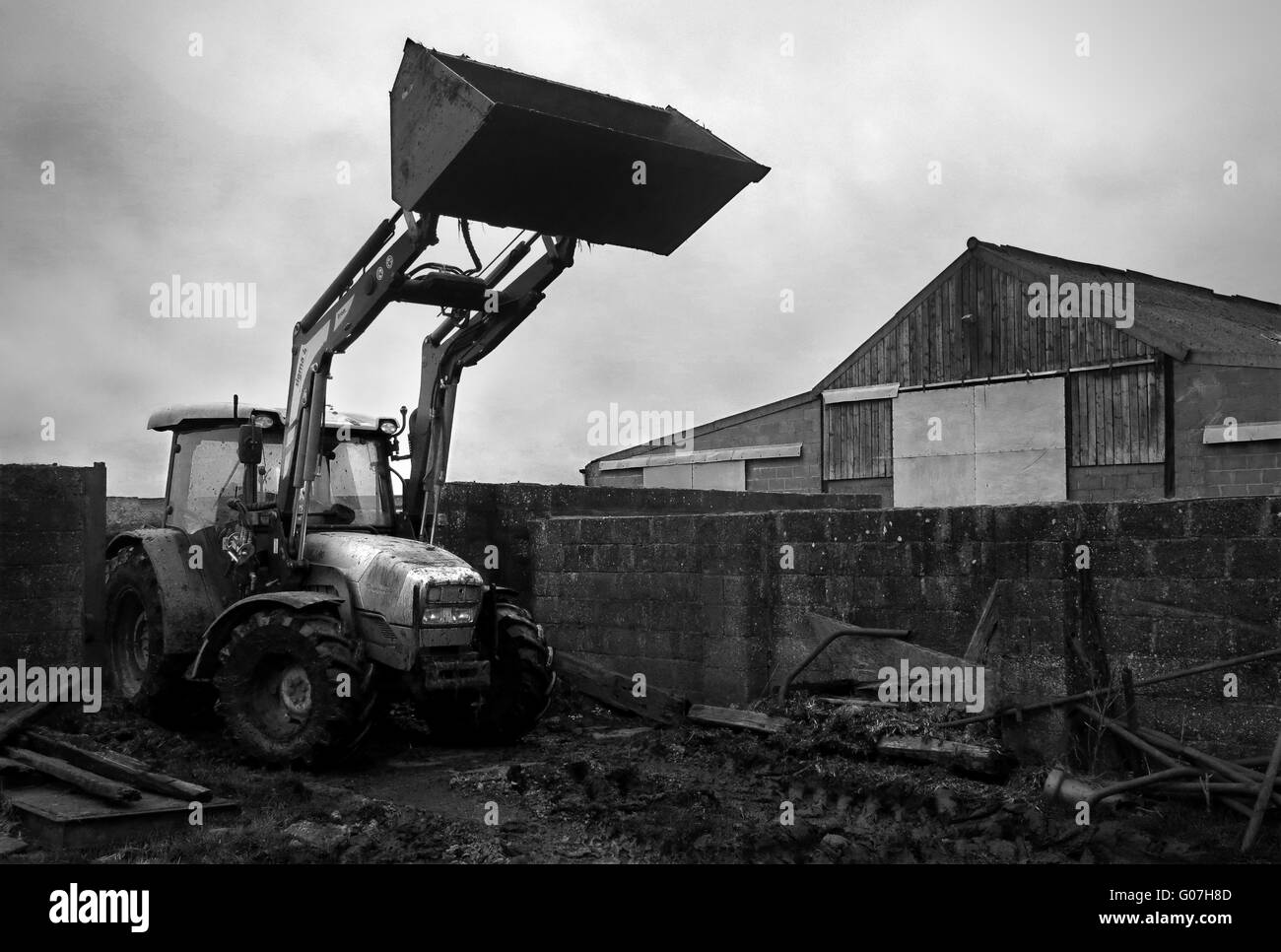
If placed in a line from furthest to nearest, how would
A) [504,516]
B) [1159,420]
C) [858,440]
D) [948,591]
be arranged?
[858,440], [1159,420], [504,516], [948,591]

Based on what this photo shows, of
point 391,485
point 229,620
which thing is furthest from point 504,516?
point 229,620

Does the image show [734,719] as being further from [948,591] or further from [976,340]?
[976,340]

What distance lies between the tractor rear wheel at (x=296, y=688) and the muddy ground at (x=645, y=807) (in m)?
0.20

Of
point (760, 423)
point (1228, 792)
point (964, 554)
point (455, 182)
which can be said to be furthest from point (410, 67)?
point (760, 423)

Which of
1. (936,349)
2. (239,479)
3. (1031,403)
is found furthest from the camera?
(936,349)

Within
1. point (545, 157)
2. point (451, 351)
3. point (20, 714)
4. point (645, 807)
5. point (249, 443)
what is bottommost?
point (645, 807)

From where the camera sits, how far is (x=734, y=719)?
7.83 m

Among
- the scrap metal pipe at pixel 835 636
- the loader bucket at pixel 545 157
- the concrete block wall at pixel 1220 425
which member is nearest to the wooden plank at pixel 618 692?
the scrap metal pipe at pixel 835 636

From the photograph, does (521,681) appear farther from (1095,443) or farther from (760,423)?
(760,423)

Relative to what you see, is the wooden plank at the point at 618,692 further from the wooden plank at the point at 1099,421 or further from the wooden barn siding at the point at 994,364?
the wooden barn siding at the point at 994,364

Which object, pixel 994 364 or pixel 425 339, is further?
pixel 994 364

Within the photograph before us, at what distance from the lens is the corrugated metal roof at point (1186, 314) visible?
634 inches

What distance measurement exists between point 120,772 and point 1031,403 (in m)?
15.6

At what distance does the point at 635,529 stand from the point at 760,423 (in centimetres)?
1300
